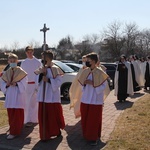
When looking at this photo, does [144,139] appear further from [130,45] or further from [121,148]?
[130,45]

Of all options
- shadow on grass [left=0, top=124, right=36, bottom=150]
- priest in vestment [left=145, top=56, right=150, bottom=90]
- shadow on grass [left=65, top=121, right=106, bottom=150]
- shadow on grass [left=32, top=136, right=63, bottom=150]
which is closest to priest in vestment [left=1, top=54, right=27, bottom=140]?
shadow on grass [left=0, top=124, right=36, bottom=150]

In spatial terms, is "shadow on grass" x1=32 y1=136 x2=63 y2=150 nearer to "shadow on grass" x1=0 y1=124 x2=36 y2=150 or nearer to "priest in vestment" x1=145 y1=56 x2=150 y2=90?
"shadow on grass" x1=0 y1=124 x2=36 y2=150

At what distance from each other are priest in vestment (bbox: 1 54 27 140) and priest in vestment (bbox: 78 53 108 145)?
4.88 feet

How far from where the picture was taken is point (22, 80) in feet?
24.2

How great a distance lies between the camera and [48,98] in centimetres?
705

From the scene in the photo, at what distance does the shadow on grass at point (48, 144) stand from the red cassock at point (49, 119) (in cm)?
11

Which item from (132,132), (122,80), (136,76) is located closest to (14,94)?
(132,132)

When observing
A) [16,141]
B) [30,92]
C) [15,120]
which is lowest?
[16,141]

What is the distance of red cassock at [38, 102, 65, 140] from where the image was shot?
22.6 feet

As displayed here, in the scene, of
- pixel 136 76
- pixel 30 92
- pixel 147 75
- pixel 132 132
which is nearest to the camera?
pixel 132 132

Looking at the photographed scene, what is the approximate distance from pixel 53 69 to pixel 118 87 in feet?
23.0

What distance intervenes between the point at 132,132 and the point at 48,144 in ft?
7.13

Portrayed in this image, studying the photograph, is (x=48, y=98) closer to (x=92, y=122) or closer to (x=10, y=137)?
(x=92, y=122)

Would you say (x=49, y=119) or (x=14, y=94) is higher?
(x=14, y=94)
